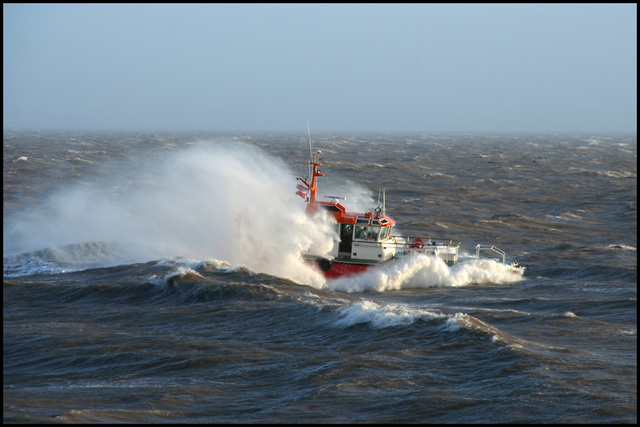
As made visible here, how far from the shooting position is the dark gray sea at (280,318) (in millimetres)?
15312

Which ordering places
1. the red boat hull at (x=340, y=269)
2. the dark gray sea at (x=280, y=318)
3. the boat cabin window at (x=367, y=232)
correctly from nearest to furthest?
the dark gray sea at (x=280, y=318) < the red boat hull at (x=340, y=269) < the boat cabin window at (x=367, y=232)

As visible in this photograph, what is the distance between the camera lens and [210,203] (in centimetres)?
3494

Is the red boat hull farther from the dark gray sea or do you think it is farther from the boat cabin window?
the boat cabin window

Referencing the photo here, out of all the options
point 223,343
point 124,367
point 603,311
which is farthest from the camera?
point 603,311

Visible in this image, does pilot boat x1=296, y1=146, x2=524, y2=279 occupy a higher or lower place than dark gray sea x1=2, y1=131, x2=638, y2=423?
higher

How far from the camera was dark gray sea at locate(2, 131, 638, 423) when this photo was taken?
15.3m

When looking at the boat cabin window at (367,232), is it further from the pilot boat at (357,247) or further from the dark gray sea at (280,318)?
the dark gray sea at (280,318)

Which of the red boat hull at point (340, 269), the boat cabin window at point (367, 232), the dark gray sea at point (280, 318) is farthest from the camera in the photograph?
the boat cabin window at point (367, 232)

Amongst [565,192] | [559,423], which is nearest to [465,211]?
[565,192]

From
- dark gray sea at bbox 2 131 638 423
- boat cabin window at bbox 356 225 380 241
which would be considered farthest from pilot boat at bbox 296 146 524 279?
dark gray sea at bbox 2 131 638 423

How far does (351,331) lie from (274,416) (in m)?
6.33

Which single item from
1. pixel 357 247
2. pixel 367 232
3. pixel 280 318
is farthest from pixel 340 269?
pixel 280 318

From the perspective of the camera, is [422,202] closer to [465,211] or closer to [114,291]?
[465,211]

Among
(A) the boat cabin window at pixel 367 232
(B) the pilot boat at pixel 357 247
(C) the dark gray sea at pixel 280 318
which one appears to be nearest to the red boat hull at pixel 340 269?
(B) the pilot boat at pixel 357 247
